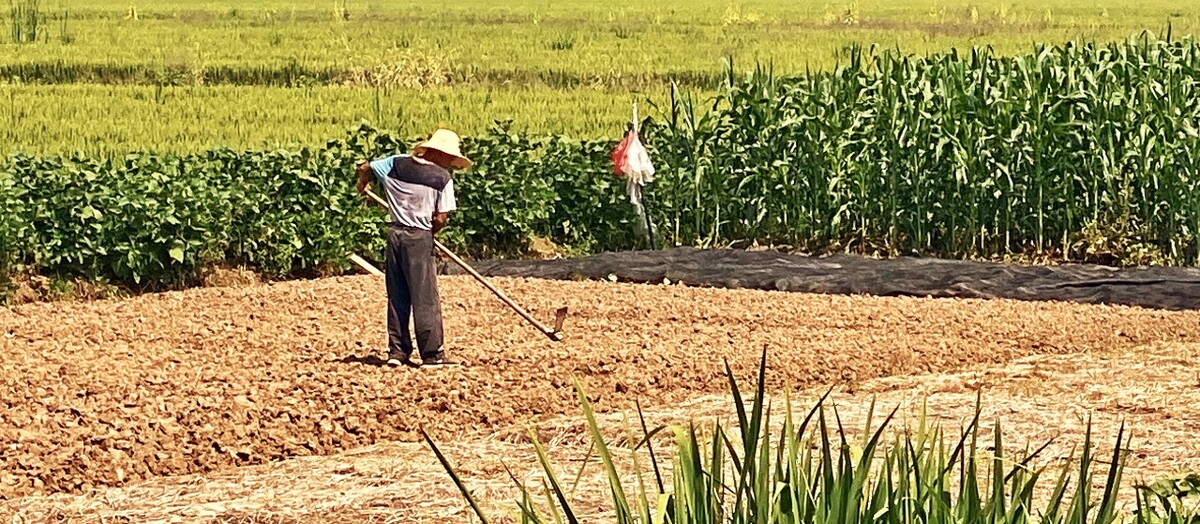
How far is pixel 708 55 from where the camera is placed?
2973 cm

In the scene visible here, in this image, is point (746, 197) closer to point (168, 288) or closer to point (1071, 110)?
point (1071, 110)

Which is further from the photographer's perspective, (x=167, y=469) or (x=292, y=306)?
(x=292, y=306)

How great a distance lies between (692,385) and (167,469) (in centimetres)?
279

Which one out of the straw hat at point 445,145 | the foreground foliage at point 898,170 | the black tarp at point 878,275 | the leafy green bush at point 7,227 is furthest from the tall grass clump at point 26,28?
the straw hat at point 445,145

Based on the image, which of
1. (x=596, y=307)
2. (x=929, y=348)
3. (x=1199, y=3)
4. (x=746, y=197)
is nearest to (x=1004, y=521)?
(x=929, y=348)

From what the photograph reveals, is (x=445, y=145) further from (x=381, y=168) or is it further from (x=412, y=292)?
(x=412, y=292)

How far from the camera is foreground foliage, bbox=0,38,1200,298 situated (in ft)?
51.0

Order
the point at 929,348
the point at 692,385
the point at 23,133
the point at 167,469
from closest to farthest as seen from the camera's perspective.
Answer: the point at 167,469, the point at 692,385, the point at 929,348, the point at 23,133

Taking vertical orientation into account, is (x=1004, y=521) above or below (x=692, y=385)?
above

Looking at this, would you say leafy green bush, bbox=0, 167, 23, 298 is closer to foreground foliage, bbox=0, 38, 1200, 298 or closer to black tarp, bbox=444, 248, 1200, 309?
foreground foliage, bbox=0, 38, 1200, 298

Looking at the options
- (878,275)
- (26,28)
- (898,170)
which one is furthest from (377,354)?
(26,28)

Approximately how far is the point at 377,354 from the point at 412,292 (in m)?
0.73

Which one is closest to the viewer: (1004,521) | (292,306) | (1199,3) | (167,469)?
(1004,521)

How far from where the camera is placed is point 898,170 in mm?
15828
